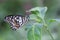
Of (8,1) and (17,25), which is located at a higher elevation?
(8,1)

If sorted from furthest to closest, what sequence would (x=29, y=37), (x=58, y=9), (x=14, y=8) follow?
(x=14, y=8)
(x=58, y=9)
(x=29, y=37)

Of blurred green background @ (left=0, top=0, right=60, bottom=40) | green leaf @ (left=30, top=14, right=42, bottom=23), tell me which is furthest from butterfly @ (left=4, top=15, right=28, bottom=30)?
blurred green background @ (left=0, top=0, right=60, bottom=40)

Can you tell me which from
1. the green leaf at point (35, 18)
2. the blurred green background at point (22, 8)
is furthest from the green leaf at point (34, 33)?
the blurred green background at point (22, 8)

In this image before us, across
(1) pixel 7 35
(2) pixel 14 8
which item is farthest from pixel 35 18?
(2) pixel 14 8

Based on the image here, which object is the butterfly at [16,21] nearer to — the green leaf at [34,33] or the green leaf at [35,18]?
the green leaf at [35,18]

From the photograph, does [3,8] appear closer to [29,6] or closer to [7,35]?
[29,6]

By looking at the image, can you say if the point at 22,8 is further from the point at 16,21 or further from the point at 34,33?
the point at 34,33

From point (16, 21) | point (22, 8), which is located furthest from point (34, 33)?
point (22, 8)

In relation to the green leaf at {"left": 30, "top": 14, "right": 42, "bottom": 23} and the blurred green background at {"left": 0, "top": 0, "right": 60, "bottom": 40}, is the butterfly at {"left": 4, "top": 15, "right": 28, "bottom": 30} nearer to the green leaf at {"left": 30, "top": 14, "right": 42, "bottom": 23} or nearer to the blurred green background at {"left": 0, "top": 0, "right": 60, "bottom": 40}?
the green leaf at {"left": 30, "top": 14, "right": 42, "bottom": 23}
